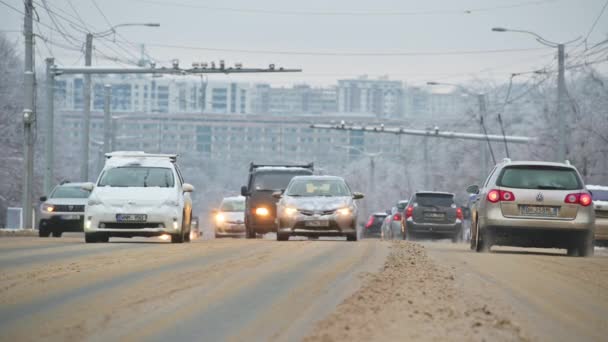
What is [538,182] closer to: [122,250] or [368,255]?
[368,255]

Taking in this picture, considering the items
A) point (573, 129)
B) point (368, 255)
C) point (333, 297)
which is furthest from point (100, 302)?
point (573, 129)

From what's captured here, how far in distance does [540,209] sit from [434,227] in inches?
696

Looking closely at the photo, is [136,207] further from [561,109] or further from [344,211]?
[561,109]

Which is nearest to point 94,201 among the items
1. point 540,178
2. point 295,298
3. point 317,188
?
point 317,188

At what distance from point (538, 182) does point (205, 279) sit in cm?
1095

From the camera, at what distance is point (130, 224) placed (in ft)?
94.6

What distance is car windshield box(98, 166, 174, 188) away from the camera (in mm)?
30188

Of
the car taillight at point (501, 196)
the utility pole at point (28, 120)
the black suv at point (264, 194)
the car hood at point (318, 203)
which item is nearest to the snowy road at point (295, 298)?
the car taillight at point (501, 196)

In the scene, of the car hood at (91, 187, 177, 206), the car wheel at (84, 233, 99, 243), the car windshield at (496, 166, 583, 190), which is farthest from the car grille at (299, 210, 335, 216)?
the car windshield at (496, 166, 583, 190)

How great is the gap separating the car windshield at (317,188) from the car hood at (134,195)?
15.8ft

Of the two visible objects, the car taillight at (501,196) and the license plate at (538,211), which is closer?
the license plate at (538,211)

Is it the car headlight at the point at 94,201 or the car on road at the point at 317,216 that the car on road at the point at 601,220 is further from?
the car headlight at the point at 94,201

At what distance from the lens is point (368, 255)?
74.4 feet

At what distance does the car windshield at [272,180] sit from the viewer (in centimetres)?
4119
